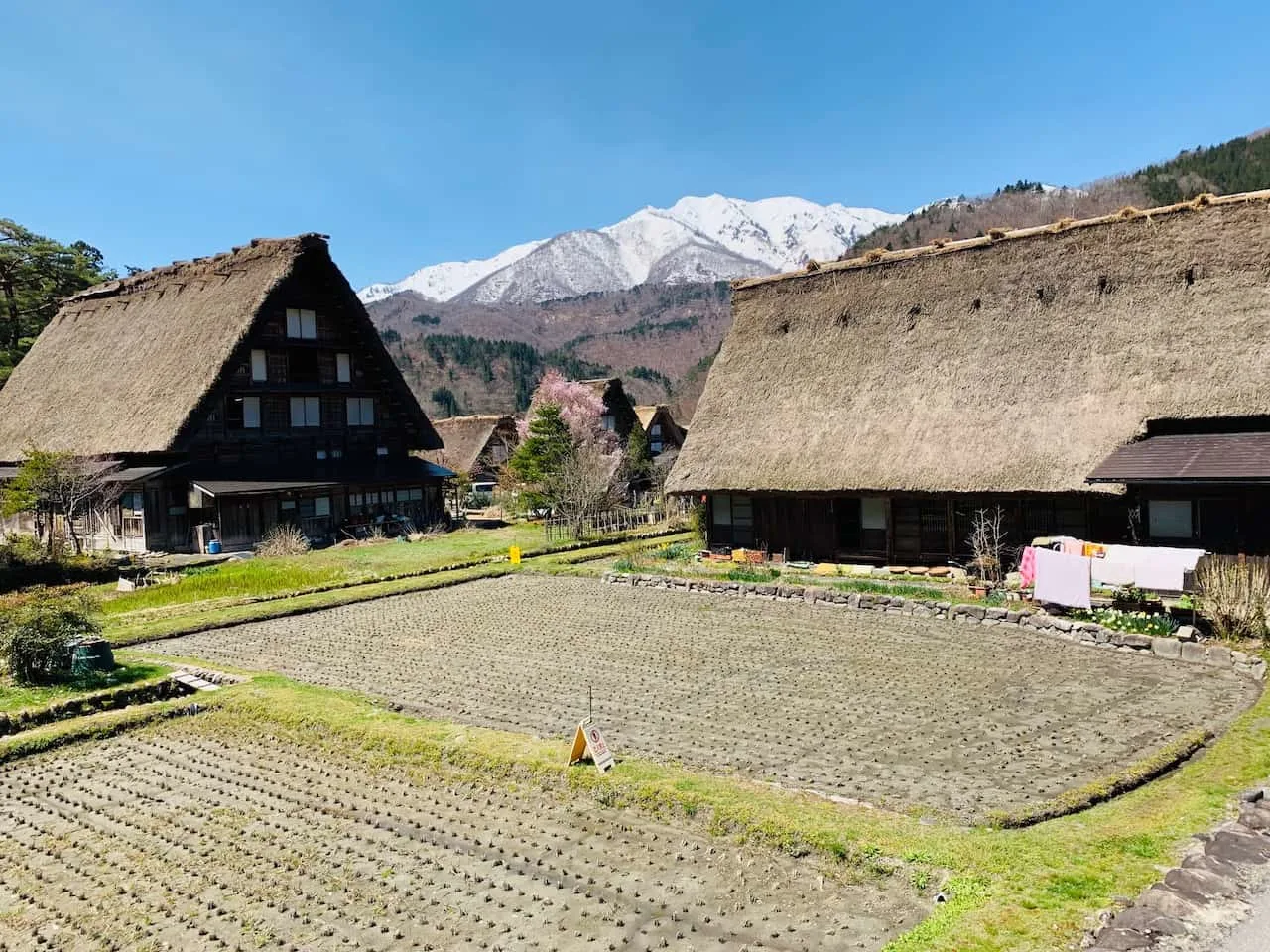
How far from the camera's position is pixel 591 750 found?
8516 mm

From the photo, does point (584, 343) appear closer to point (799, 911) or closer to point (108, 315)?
point (108, 315)

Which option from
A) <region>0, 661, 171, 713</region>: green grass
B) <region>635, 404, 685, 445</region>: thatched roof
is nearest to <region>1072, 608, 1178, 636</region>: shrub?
<region>0, 661, 171, 713</region>: green grass

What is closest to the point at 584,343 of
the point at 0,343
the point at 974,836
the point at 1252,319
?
the point at 0,343

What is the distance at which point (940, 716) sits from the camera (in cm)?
1022

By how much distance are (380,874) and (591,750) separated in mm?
2356

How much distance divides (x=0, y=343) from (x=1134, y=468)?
1905 inches

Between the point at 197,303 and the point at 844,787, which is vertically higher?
the point at 197,303

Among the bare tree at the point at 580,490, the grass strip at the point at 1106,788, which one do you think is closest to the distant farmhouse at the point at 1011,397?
the bare tree at the point at 580,490

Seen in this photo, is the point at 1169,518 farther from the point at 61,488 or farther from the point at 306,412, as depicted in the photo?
the point at 61,488

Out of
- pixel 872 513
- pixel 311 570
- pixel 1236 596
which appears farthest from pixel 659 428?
pixel 1236 596

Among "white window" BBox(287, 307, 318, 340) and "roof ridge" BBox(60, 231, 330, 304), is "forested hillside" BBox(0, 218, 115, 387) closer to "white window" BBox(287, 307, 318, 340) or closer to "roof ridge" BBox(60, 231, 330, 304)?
"roof ridge" BBox(60, 231, 330, 304)

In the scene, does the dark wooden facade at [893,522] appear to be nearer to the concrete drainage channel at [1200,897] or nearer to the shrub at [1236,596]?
the shrub at [1236,596]

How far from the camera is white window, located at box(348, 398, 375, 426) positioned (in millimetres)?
34562

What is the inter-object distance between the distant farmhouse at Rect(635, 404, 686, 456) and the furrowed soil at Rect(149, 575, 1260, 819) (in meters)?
34.3
